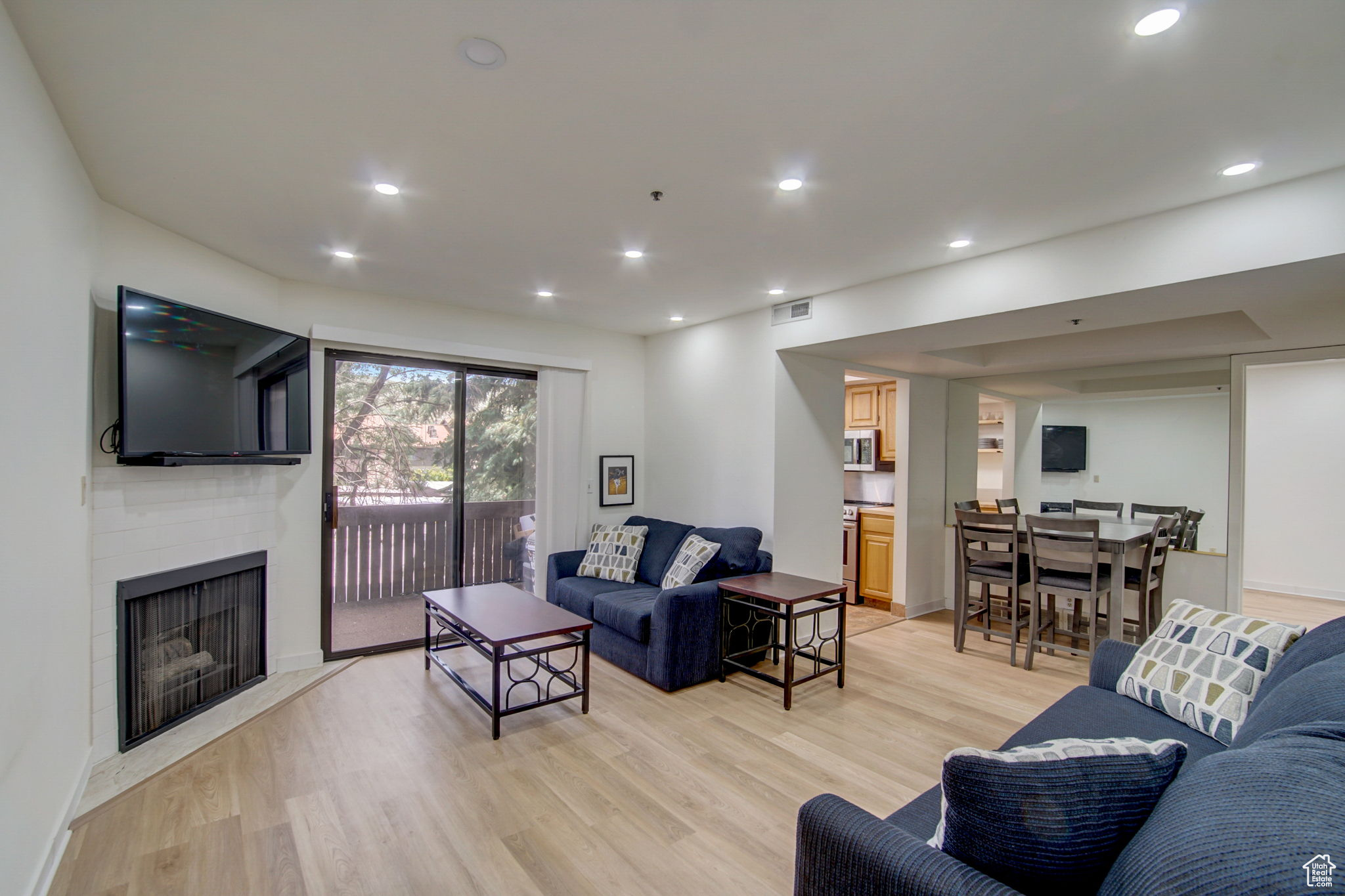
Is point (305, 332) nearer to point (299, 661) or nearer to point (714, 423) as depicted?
point (299, 661)

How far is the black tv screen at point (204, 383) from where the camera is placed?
8.84 ft

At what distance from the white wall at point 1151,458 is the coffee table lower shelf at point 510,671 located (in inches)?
173

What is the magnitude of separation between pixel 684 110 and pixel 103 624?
3379 millimetres

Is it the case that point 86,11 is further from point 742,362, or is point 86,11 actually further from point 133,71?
point 742,362

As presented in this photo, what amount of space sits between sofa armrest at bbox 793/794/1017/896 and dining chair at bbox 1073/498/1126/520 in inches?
208

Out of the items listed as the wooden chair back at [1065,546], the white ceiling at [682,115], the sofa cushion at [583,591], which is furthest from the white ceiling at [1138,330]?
the sofa cushion at [583,591]

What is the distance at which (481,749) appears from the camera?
2.89m

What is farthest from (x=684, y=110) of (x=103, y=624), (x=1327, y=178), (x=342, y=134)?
(x=103, y=624)

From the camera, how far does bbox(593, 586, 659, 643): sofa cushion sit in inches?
147

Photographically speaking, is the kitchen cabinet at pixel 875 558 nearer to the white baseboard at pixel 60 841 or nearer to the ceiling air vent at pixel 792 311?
the ceiling air vent at pixel 792 311

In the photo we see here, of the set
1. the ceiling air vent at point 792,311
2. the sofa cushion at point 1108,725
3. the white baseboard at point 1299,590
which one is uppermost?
the ceiling air vent at point 792,311

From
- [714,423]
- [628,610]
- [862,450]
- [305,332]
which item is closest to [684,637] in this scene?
[628,610]

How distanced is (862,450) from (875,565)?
51.8 inches

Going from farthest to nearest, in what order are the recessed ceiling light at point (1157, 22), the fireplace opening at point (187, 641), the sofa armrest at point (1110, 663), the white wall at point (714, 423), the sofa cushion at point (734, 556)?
the white wall at point (714, 423) → the sofa cushion at point (734, 556) → the fireplace opening at point (187, 641) → the sofa armrest at point (1110, 663) → the recessed ceiling light at point (1157, 22)
